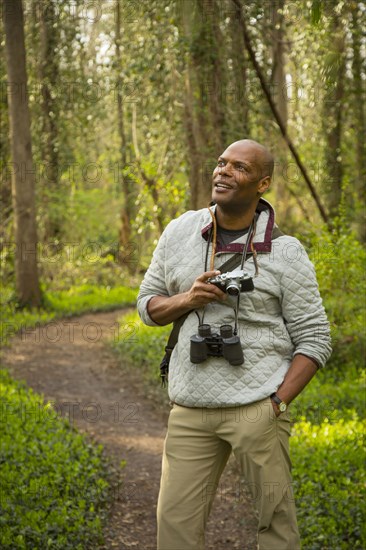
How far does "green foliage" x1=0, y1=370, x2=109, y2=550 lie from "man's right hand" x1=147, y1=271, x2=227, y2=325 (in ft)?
6.42

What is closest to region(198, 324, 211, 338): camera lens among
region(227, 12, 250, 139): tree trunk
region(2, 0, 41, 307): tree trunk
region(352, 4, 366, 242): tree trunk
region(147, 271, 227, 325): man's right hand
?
region(147, 271, 227, 325): man's right hand

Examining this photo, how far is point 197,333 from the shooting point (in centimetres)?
298

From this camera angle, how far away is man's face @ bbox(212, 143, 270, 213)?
9.87ft

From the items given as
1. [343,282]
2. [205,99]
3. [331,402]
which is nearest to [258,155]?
[343,282]

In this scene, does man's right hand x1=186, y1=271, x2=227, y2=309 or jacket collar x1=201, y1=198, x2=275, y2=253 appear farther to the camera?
jacket collar x1=201, y1=198, x2=275, y2=253

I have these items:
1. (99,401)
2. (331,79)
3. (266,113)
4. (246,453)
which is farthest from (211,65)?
(246,453)

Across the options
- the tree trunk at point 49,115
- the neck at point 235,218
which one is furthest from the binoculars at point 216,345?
the tree trunk at point 49,115

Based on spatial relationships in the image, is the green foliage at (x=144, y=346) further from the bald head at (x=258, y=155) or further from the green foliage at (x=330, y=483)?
the bald head at (x=258, y=155)

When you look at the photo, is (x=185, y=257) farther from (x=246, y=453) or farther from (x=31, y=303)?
(x=31, y=303)

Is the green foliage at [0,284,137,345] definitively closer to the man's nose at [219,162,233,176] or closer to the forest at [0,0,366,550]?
the forest at [0,0,366,550]

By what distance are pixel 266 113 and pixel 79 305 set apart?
6023 millimetres

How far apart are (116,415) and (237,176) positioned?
5380mm

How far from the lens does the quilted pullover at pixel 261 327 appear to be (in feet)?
9.66

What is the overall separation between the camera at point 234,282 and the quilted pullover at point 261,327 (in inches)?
4.8
